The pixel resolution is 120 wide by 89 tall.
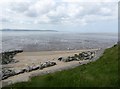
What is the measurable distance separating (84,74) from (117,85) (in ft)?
10.7

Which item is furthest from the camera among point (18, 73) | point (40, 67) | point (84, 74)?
point (40, 67)

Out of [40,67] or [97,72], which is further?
[40,67]

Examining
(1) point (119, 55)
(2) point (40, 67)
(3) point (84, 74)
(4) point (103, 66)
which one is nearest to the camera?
(3) point (84, 74)

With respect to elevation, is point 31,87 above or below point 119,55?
below

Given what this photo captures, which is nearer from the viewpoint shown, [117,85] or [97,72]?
[117,85]

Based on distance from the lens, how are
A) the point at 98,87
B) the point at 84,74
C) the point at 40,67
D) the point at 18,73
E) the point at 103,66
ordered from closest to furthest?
the point at 98,87 < the point at 84,74 < the point at 103,66 < the point at 18,73 < the point at 40,67

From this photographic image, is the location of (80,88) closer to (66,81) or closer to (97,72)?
(66,81)

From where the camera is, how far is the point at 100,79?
59.9 feet

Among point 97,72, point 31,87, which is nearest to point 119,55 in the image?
point 97,72

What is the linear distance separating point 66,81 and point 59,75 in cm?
186

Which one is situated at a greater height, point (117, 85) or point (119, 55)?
point (119, 55)

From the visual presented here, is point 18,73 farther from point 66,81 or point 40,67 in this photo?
point 66,81

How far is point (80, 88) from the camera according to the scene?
17.0 meters

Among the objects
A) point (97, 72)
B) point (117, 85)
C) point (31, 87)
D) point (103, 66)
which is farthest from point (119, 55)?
point (31, 87)
